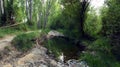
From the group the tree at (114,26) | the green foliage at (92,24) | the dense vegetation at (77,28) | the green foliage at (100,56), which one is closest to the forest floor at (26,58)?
the dense vegetation at (77,28)

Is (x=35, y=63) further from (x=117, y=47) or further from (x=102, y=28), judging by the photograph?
(x=102, y=28)

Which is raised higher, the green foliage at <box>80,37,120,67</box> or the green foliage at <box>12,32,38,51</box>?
the green foliage at <box>12,32,38,51</box>

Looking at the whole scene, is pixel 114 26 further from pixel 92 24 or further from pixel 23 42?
pixel 23 42

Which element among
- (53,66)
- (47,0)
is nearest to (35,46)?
(53,66)

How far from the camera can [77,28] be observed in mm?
30969

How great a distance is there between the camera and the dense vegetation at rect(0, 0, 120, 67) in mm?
20469

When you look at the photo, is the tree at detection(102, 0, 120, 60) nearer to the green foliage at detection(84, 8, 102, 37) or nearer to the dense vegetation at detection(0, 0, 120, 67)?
the dense vegetation at detection(0, 0, 120, 67)

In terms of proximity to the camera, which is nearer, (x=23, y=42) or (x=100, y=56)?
(x=23, y=42)

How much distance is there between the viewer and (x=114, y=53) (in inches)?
846

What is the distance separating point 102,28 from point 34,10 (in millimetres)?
11533

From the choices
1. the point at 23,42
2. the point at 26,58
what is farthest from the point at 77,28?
A: the point at 26,58

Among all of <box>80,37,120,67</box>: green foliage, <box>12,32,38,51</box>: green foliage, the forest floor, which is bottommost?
<box>80,37,120,67</box>: green foliage

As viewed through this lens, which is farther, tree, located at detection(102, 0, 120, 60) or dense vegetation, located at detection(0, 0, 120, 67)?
tree, located at detection(102, 0, 120, 60)

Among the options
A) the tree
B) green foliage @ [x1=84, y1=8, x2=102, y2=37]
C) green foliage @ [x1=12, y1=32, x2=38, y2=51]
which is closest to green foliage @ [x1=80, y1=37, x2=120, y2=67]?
the tree
